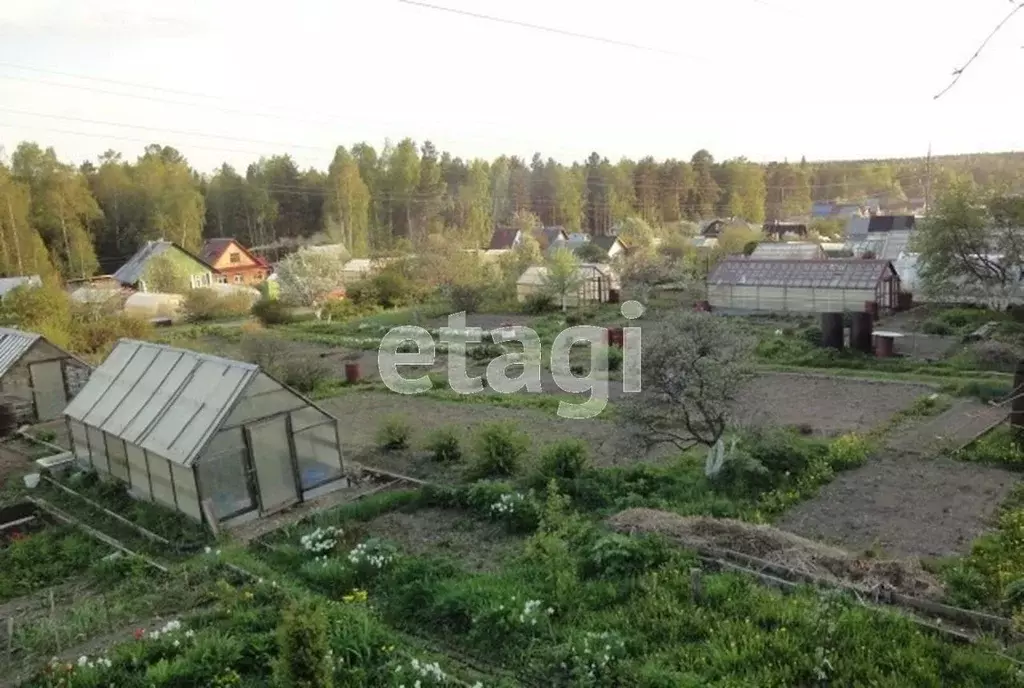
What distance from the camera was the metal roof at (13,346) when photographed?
20.5 metres

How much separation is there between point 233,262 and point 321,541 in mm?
48876

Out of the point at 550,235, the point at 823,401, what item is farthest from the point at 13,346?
the point at 550,235

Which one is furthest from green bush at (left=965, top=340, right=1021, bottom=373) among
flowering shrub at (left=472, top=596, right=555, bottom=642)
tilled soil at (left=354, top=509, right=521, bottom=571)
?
flowering shrub at (left=472, top=596, right=555, bottom=642)

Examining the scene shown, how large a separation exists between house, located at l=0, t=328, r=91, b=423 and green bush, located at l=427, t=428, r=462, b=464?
465 inches

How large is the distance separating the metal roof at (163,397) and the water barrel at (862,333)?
60.5 ft

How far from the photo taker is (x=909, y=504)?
12102mm

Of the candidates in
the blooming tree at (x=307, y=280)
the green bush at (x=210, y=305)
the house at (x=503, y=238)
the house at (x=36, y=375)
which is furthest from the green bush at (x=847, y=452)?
the house at (x=503, y=238)

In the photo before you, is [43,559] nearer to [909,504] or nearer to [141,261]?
[909,504]

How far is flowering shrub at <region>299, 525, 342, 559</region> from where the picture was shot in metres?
11.1

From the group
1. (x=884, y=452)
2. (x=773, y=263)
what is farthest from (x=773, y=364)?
(x=773, y=263)

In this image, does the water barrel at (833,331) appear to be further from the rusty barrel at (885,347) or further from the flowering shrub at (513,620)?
the flowering shrub at (513,620)

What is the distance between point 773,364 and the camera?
2350 cm

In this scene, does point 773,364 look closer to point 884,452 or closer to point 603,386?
point 603,386

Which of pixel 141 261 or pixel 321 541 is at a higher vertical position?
pixel 141 261
